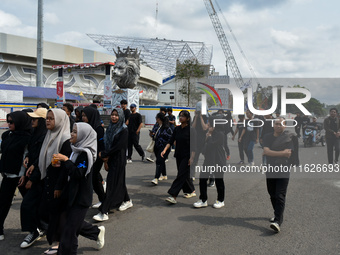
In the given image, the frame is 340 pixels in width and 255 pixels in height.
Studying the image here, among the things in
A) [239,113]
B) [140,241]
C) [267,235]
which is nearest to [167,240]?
[140,241]

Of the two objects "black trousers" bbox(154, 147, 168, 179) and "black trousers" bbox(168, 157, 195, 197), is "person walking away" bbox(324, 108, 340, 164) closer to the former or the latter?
"black trousers" bbox(168, 157, 195, 197)

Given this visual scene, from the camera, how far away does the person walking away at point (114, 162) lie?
4.23 metres

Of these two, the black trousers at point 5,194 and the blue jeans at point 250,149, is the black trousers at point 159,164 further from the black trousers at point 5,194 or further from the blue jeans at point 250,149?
the black trousers at point 5,194

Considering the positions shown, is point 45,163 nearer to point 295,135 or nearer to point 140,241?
point 140,241

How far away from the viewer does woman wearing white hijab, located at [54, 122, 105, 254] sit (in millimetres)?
2871

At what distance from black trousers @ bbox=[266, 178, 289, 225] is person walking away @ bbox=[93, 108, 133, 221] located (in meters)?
2.19

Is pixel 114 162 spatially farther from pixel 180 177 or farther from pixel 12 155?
pixel 12 155

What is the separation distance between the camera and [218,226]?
4066 mm

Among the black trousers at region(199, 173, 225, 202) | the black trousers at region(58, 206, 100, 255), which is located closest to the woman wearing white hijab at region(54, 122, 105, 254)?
the black trousers at region(58, 206, 100, 255)

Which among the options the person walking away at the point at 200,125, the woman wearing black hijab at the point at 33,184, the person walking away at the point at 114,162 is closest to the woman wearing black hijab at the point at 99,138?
the person walking away at the point at 114,162

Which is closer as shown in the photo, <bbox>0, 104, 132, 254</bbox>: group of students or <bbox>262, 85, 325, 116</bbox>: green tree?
<bbox>0, 104, 132, 254</bbox>: group of students

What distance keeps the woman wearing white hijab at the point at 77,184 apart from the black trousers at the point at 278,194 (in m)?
2.47

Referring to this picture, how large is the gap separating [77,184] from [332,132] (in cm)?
630

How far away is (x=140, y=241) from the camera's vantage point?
140 inches
